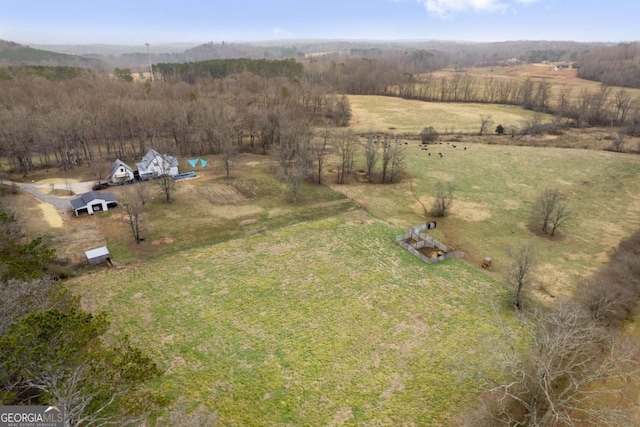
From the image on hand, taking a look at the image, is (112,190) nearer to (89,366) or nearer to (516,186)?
(89,366)

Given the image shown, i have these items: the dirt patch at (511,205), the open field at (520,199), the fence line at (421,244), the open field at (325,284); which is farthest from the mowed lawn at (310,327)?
the dirt patch at (511,205)

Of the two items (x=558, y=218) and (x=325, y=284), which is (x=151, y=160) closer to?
(x=325, y=284)

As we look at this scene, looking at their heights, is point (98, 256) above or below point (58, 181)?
below

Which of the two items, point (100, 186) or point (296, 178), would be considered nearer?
point (296, 178)

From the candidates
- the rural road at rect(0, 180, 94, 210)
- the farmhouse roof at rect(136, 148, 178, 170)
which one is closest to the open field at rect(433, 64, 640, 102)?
the farmhouse roof at rect(136, 148, 178, 170)

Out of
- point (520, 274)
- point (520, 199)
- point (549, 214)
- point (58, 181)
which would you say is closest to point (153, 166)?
point (58, 181)

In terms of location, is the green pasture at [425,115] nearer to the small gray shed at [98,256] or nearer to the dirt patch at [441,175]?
the dirt patch at [441,175]

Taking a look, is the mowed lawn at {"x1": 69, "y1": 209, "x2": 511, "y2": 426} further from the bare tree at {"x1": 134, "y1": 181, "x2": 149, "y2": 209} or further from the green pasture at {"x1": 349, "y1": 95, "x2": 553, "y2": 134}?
the green pasture at {"x1": 349, "y1": 95, "x2": 553, "y2": 134}
